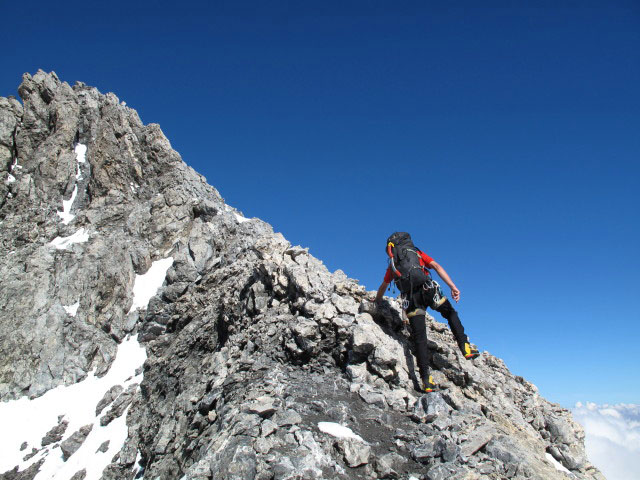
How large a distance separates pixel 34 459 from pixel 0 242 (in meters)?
19.6

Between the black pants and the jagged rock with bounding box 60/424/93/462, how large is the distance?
19396 millimetres

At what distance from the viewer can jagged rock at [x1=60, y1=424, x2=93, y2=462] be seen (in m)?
19.5

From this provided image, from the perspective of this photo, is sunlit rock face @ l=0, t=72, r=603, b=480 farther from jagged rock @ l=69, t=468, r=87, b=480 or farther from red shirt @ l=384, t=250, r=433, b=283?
red shirt @ l=384, t=250, r=433, b=283

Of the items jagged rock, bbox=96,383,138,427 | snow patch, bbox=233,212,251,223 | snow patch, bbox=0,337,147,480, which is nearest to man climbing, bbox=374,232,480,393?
snow patch, bbox=0,337,147,480

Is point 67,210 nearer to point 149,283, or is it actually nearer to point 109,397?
point 149,283

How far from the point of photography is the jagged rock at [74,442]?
63.9 ft

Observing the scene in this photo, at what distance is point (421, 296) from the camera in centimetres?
982

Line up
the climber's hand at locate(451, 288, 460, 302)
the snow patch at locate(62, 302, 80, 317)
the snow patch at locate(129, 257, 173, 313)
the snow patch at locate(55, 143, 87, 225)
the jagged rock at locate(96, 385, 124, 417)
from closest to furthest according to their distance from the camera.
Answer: the climber's hand at locate(451, 288, 460, 302), the jagged rock at locate(96, 385, 124, 417), the snow patch at locate(62, 302, 80, 317), the snow patch at locate(129, 257, 173, 313), the snow patch at locate(55, 143, 87, 225)

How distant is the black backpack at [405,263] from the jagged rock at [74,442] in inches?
770

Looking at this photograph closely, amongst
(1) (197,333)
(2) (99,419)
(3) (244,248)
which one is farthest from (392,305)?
(2) (99,419)

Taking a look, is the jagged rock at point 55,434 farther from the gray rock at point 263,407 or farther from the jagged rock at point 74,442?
the gray rock at point 263,407

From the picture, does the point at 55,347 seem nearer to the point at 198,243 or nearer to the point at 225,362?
the point at 198,243

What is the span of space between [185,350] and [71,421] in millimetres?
10278

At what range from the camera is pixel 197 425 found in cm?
1059
